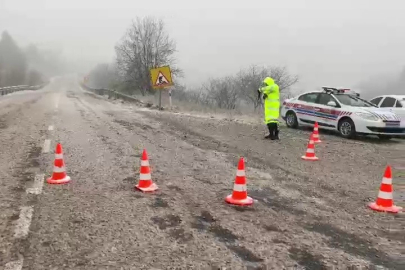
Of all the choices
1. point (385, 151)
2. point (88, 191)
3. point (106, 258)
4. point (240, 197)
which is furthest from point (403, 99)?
point (106, 258)

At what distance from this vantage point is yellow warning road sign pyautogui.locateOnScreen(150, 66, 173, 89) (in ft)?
74.7

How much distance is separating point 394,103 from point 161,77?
1203 cm

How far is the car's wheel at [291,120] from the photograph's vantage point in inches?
629

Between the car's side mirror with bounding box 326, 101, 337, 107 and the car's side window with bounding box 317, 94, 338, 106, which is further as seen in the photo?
the car's side window with bounding box 317, 94, 338, 106

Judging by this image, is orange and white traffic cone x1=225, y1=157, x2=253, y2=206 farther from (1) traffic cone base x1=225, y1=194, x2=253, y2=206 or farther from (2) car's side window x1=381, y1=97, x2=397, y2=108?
(2) car's side window x1=381, y1=97, x2=397, y2=108

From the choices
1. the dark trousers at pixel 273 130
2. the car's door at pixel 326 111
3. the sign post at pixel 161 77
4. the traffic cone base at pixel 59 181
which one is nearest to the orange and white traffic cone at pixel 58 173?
the traffic cone base at pixel 59 181

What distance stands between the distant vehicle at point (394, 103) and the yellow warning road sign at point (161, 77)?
35.7 feet

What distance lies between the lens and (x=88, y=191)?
19.2 feet

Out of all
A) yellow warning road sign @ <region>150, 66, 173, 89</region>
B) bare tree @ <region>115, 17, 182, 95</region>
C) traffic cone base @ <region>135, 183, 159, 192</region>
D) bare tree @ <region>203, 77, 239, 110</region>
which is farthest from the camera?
bare tree @ <region>203, 77, 239, 110</region>

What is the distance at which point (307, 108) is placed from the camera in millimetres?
15289

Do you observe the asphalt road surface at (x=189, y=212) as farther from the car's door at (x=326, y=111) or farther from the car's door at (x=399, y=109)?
the car's door at (x=399, y=109)

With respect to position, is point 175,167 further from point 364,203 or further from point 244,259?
point 244,259

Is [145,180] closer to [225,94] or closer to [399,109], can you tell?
[399,109]

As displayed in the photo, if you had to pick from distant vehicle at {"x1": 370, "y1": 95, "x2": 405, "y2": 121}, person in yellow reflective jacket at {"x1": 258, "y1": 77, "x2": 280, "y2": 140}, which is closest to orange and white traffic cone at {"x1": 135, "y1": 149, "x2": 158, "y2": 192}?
person in yellow reflective jacket at {"x1": 258, "y1": 77, "x2": 280, "y2": 140}
